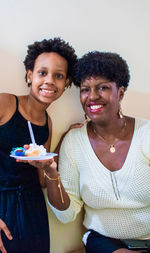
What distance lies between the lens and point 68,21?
4.48ft

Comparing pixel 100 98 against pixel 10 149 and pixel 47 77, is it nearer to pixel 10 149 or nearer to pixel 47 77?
pixel 47 77

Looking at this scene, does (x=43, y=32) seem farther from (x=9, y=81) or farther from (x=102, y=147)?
(x=102, y=147)

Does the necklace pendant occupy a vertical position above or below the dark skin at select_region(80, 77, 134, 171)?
below

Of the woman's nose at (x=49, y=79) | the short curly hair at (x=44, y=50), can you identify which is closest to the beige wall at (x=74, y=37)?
the short curly hair at (x=44, y=50)

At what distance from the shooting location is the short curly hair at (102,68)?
111 centimetres

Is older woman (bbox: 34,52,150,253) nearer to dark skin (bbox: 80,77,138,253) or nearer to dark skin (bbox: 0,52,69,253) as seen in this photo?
dark skin (bbox: 80,77,138,253)

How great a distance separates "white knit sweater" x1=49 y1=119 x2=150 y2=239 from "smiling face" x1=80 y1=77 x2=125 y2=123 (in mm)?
163

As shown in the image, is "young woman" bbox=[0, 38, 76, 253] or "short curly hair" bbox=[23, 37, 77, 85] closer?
"young woman" bbox=[0, 38, 76, 253]

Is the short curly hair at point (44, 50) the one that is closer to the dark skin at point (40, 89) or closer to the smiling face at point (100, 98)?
the dark skin at point (40, 89)

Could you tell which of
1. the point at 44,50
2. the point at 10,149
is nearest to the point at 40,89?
the point at 44,50

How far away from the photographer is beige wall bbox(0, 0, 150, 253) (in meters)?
1.19

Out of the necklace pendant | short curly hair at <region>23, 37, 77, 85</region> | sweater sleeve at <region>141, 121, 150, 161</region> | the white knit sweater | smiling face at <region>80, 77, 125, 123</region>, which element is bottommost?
the white knit sweater

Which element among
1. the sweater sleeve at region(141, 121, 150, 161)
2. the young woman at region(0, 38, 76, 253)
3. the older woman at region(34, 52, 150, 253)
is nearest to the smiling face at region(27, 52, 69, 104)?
the young woman at region(0, 38, 76, 253)

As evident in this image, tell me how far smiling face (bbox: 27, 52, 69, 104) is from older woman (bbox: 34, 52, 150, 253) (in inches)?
4.3
